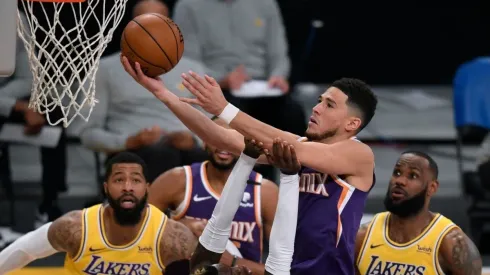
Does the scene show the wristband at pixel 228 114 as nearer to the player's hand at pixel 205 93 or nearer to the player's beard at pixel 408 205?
the player's hand at pixel 205 93

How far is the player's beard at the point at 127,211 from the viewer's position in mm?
5234

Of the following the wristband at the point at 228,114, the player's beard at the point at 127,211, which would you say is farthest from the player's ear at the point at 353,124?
the player's beard at the point at 127,211

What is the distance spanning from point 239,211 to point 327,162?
56.8 inches

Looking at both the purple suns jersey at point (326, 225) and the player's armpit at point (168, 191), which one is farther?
the player's armpit at point (168, 191)

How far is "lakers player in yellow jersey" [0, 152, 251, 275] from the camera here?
17.0ft

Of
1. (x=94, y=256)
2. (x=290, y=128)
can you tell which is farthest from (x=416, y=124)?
(x=94, y=256)

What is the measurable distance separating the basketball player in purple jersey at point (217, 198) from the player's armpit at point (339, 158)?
128cm

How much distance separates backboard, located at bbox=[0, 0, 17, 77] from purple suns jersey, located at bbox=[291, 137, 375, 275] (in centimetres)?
140

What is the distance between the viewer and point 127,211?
5238mm

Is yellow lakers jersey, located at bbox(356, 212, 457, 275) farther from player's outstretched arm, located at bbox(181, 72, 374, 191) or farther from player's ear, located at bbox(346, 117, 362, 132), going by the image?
player's ear, located at bbox(346, 117, 362, 132)

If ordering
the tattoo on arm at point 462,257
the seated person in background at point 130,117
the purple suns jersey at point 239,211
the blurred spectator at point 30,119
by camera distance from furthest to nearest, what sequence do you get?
the blurred spectator at point 30,119
the seated person in background at point 130,117
the purple suns jersey at point 239,211
the tattoo on arm at point 462,257

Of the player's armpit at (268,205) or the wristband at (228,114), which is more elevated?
the wristband at (228,114)

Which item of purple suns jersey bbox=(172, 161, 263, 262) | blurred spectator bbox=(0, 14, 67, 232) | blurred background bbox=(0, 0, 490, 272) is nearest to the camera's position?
purple suns jersey bbox=(172, 161, 263, 262)

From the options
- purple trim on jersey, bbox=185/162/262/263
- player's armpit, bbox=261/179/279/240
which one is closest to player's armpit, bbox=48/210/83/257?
purple trim on jersey, bbox=185/162/262/263
